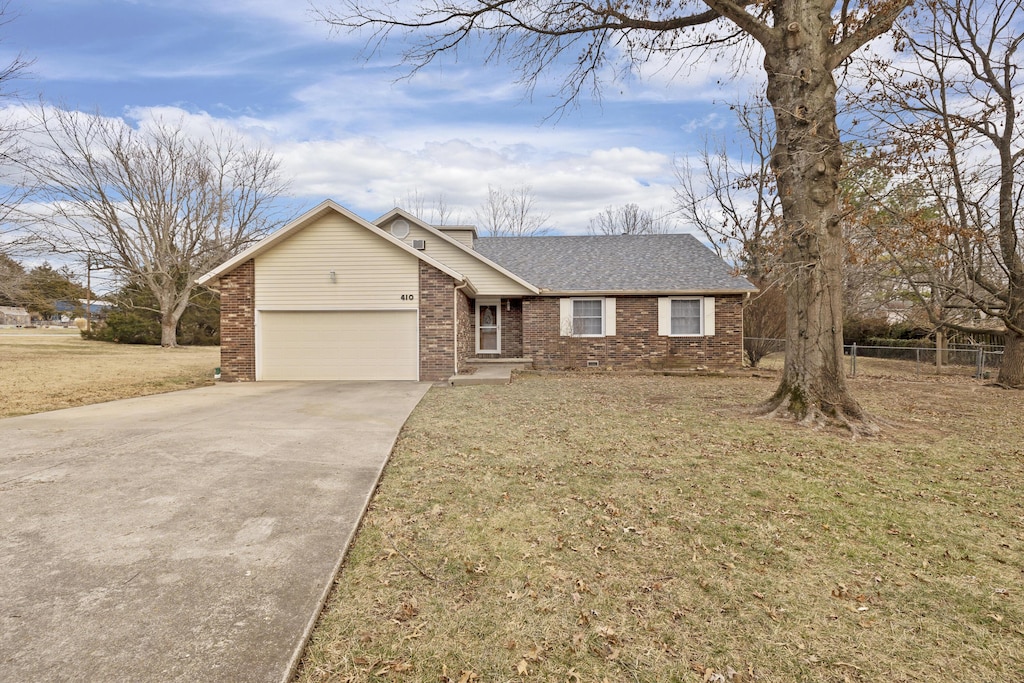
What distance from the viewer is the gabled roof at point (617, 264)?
17.6 metres

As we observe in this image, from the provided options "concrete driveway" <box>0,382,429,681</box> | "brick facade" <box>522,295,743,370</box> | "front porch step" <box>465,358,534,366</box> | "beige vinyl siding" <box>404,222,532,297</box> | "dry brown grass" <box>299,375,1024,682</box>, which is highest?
"beige vinyl siding" <box>404,222,532,297</box>

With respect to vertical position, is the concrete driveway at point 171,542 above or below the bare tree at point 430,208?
below

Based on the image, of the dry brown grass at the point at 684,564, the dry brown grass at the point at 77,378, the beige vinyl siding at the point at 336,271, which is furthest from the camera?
the beige vinyl siding at the point at 336,271

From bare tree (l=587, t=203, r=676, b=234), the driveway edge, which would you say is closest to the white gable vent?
the driveway edge

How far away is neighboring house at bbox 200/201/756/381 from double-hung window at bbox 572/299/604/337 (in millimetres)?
33

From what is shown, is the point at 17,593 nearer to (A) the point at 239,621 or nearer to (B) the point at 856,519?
(A) the point at 239,621

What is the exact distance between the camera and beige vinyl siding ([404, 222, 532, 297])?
57.5 feet

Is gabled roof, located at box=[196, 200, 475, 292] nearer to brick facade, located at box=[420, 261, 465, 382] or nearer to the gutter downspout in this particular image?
brick facade, located at box=[420, 261, 465, 382]

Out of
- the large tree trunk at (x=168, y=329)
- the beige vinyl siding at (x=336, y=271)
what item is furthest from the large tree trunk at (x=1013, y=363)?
the large tree trunk at (x=168, y=329)

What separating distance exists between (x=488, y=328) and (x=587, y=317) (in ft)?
11.6

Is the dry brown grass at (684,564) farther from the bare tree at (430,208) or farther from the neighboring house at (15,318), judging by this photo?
the neighboring house at (15,318)

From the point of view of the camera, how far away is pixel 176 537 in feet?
12.4

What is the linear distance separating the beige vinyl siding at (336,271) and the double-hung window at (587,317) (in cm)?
586

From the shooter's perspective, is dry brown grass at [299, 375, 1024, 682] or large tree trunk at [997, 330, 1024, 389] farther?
large tree trunk at [997, 330, 1024, 389]
